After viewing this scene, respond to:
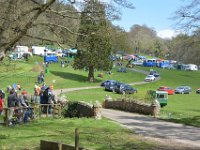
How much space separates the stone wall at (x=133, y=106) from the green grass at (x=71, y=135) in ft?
24.9

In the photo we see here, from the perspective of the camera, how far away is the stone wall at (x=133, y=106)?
29875 millimetres

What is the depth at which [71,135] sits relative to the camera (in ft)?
60.1

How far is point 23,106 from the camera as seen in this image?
22375 millimetres

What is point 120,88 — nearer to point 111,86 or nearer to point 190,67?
point 111,86

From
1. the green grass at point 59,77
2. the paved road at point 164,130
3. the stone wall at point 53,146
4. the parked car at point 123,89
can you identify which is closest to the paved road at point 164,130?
the paved road at point 164,130

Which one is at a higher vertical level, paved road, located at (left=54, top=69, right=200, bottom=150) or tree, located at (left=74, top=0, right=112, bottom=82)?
tree, located at (left=74, top=0, right=112, bottom=82)

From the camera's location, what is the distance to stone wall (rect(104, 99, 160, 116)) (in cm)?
2988

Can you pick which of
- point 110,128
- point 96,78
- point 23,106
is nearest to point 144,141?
point 110,128

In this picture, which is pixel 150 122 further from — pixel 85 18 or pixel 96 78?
pixel 96 78

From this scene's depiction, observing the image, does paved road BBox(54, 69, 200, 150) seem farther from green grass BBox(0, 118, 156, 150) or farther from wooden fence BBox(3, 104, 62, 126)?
wooden fence BBox(3, 104, 62, 126)

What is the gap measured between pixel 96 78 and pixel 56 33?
212 ft

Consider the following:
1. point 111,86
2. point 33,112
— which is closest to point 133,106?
point 33,112

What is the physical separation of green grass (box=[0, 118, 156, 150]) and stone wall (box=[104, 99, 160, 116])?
7.60m

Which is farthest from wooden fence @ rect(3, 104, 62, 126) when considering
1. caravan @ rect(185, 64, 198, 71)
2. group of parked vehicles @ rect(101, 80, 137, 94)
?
caravan @ rect(185, 64, 198, 71)
